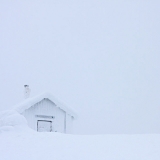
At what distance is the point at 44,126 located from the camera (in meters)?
19.7

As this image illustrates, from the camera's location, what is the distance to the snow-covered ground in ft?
26.3

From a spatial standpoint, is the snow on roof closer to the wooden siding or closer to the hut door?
the wooden siding

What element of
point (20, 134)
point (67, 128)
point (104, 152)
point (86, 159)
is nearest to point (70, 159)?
point (86, 159)

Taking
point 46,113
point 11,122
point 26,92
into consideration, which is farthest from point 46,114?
point 11,122

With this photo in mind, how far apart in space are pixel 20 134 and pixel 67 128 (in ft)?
37.2

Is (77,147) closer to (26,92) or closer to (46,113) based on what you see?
(46,113)

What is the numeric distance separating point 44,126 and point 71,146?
36.5 feet

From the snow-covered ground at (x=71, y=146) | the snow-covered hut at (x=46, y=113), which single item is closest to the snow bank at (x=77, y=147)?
the snow-covered ground at (x=71, y=146)

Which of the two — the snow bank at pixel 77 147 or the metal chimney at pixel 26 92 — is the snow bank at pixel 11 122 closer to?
the snow bank at pixel 77 147

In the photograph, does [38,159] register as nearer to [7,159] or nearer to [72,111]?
[7,159]

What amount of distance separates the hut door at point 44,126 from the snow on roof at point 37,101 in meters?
1.15

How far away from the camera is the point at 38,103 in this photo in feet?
63.8

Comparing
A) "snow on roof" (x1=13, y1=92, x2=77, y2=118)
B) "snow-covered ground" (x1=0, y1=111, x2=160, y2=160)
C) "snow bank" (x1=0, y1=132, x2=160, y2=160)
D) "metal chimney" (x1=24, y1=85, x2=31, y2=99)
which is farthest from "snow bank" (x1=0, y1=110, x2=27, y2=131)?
"metal chimney" (x1=24, y1=85, x2=31, y2=99)

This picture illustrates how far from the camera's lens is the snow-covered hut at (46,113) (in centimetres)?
1872
